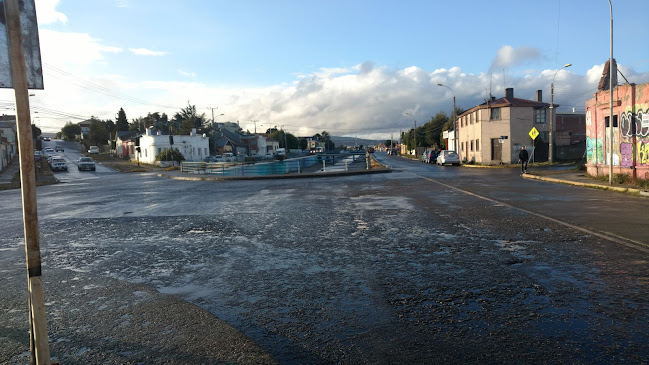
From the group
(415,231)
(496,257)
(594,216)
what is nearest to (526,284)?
(496,257)

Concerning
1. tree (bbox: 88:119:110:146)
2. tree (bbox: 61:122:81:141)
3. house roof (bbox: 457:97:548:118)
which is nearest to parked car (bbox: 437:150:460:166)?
house roof (bbox: 457:97:548:118)

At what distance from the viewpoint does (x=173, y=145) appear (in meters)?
68.2

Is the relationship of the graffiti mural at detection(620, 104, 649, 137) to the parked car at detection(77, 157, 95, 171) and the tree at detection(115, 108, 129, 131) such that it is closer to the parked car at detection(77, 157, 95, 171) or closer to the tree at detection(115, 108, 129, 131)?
the parked car at detection(77, 157, 95, 171)

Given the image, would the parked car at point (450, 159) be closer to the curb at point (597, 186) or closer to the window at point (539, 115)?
the window at point (539, 115)

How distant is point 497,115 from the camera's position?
158 feet

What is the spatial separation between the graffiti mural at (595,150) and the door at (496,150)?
77.6 feet

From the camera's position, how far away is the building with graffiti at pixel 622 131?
1908 centimetres

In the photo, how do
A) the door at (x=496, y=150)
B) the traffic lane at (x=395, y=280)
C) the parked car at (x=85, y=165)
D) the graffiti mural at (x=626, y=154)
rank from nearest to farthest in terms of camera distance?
the traffic lane at (x=395, y=280), the graffiti mural at (x=626, y=154), the door at (x=496, y=150), the parked car at (x=85, y=165)

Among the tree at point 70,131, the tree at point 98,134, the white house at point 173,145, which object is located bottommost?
the white house at point 173,145

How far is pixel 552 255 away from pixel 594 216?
16.7 feet

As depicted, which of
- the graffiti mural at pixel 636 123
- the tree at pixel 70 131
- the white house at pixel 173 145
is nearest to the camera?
the graffiti mural at pixel 636 123

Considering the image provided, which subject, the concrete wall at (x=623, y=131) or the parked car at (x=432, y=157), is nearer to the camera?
the concrete wall at (x=623, y=131)

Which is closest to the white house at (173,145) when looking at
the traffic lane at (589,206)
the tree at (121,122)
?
the traffic lane at (589,206)

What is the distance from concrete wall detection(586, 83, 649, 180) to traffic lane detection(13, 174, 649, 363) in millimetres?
11819
